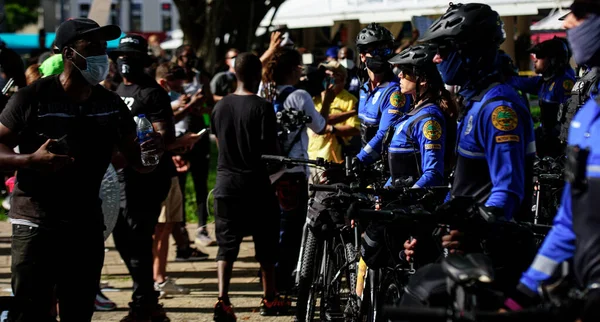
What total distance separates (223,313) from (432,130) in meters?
2.42

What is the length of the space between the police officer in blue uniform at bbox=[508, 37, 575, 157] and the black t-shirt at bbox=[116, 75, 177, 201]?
3966 millimetres

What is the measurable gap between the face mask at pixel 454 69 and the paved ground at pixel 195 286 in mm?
3609

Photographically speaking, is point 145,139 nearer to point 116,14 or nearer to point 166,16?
point 116,14

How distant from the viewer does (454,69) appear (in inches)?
183

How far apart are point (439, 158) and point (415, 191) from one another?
59cm

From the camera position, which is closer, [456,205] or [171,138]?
[456,205]

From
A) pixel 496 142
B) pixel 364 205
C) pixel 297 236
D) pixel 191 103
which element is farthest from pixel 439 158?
pixel 191 103

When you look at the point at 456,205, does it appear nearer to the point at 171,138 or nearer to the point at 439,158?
the point at 439,158

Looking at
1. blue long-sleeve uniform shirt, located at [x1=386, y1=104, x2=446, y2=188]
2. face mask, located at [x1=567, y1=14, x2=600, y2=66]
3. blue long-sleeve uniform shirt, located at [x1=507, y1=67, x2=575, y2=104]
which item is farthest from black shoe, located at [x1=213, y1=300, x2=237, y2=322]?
face mask, located at [x1=567, y1=14, x2=600, y2=66]

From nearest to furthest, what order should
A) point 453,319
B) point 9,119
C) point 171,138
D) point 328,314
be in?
Result: point 453,319
point 9,119
point 328,314
point 171,138

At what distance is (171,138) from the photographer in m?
7.57

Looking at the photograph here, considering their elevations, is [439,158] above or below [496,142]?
below

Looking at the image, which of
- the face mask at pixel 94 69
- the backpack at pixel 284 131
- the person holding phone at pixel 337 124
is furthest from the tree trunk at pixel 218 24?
the face mask at pixel 94 69

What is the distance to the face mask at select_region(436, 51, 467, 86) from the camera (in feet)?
15.2
